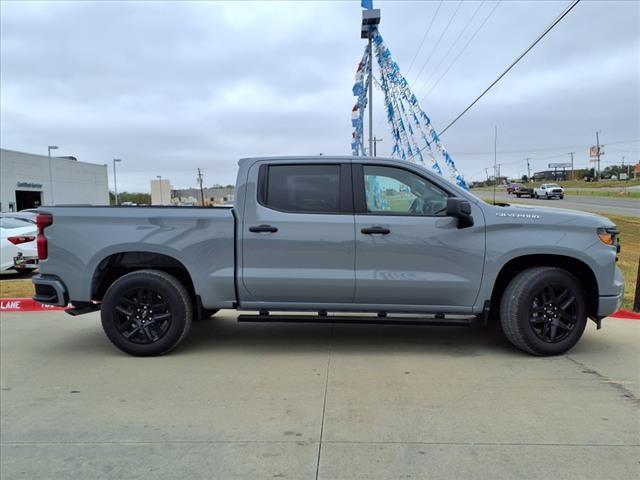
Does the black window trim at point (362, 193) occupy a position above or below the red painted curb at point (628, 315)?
above

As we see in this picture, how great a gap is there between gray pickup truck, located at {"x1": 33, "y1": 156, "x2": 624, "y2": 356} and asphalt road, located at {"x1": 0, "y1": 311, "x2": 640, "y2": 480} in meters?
0.44

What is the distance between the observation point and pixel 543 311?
15.8ft

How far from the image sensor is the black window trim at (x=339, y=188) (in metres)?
4.91

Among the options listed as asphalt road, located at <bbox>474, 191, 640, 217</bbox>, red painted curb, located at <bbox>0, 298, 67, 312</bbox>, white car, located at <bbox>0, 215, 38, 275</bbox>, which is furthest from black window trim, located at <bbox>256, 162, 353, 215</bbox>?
asphalt road, located at <bbox>474, 191, 640, 217</bbox>

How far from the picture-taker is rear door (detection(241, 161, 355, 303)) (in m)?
4.83

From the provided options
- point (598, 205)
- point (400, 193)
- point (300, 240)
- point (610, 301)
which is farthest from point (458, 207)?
point (598, 205)

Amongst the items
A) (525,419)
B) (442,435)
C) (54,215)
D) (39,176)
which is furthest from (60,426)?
(39,176)

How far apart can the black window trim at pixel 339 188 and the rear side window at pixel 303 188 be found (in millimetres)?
11

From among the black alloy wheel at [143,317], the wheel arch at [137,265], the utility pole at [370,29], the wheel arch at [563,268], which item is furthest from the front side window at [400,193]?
the utility pole at [370,29]

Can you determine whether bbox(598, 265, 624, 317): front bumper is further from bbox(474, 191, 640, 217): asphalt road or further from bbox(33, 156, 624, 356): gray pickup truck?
bbox(474, 191, 640, 217): asphalt road

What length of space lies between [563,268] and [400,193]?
5.84 feet

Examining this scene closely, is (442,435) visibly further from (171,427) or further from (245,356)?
(245,356)

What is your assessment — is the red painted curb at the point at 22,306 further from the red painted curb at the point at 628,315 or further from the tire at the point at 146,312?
the red painted curb at the point at 628,315

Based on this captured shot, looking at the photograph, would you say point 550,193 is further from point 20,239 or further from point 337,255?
point 337,255
